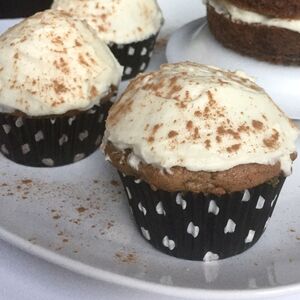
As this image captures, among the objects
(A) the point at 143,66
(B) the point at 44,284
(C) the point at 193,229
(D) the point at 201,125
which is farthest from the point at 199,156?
(A) the point at 143,66

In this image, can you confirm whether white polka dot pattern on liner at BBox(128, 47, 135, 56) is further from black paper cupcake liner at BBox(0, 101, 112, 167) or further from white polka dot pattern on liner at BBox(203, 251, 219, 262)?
white polka dot pattern on liner at BBox(203, 251, 219, 262)

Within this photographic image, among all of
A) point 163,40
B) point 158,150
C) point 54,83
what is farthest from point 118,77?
point 163,40

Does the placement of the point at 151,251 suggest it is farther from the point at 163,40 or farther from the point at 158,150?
the point at 163,40

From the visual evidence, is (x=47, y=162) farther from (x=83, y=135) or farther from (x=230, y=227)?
(x=230, y=227)

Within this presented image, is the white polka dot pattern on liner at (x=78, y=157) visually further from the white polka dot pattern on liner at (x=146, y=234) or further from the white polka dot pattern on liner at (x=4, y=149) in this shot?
the white polka dot pattern on liner at (x=146, y=234)

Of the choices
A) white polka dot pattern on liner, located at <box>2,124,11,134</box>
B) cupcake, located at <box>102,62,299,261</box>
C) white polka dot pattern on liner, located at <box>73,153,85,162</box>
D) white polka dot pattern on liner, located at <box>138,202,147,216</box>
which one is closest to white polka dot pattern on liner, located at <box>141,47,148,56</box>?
white polka dot pattern on liner, located at <box>73,153,85,162</box>

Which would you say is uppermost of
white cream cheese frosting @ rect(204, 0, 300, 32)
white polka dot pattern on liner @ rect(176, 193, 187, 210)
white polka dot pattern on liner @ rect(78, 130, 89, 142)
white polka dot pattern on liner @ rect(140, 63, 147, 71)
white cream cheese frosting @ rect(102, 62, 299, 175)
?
white cream cheese frosting @ rect(102, 62, 299, 175)
